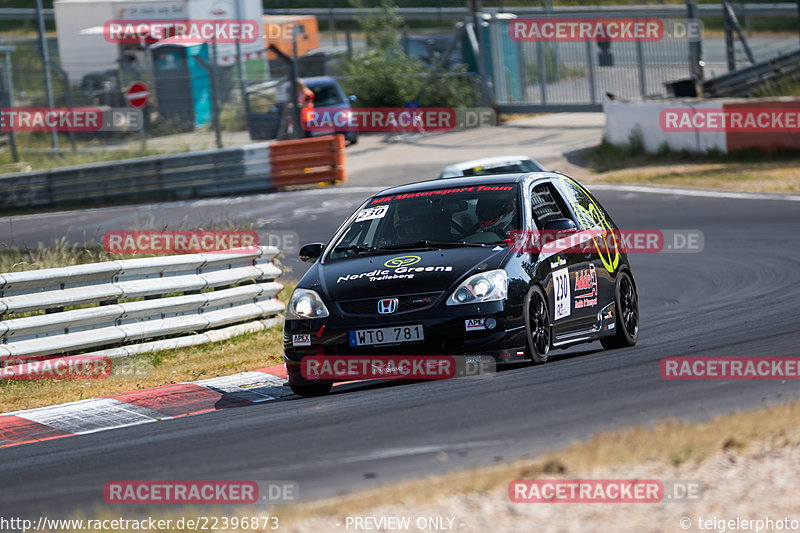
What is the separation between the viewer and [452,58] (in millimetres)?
35000

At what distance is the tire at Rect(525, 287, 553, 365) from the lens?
27.4ft

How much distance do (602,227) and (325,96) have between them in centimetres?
2222

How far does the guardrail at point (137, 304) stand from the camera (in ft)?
33.5

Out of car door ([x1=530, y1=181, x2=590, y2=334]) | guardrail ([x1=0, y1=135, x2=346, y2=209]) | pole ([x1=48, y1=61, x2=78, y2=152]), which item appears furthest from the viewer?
pole ([x1=48, y1=61, x2=78, y2=152])

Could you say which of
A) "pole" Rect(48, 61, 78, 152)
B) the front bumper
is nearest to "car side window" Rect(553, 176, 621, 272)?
the front bumper

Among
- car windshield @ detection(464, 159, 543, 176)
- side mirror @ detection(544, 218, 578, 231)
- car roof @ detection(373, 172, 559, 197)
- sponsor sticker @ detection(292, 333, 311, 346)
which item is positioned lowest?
sponsor sticker @ detection(292, 333, 311, 346)

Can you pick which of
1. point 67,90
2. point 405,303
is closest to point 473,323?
point 405,303

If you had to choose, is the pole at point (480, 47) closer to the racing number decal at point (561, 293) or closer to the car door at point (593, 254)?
the car door at point (593, 254)

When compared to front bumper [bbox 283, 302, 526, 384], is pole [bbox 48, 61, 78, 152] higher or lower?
higher

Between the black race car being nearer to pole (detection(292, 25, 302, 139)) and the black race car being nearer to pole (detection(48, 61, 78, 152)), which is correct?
pole (detection(292, 25, 302, 139))

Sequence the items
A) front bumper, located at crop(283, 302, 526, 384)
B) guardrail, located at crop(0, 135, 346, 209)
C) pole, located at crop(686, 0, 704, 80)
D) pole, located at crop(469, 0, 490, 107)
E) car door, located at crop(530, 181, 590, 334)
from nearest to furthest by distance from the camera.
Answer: front bumper, located at crop(283, 302, 526, 384)
car door, located at crop(530, 181, 590, 334)
guardrail, located at crop(0, 135, 346, 209)
pole, located at crop(686, 0, 704, 80)
pole, located at crop(469, 0, 490, 107)

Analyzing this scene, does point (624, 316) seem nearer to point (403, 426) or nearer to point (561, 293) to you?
point (561, 293)

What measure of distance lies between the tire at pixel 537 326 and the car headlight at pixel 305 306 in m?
1.41

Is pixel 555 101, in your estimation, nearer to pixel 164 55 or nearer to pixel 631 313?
pixel 164 55
